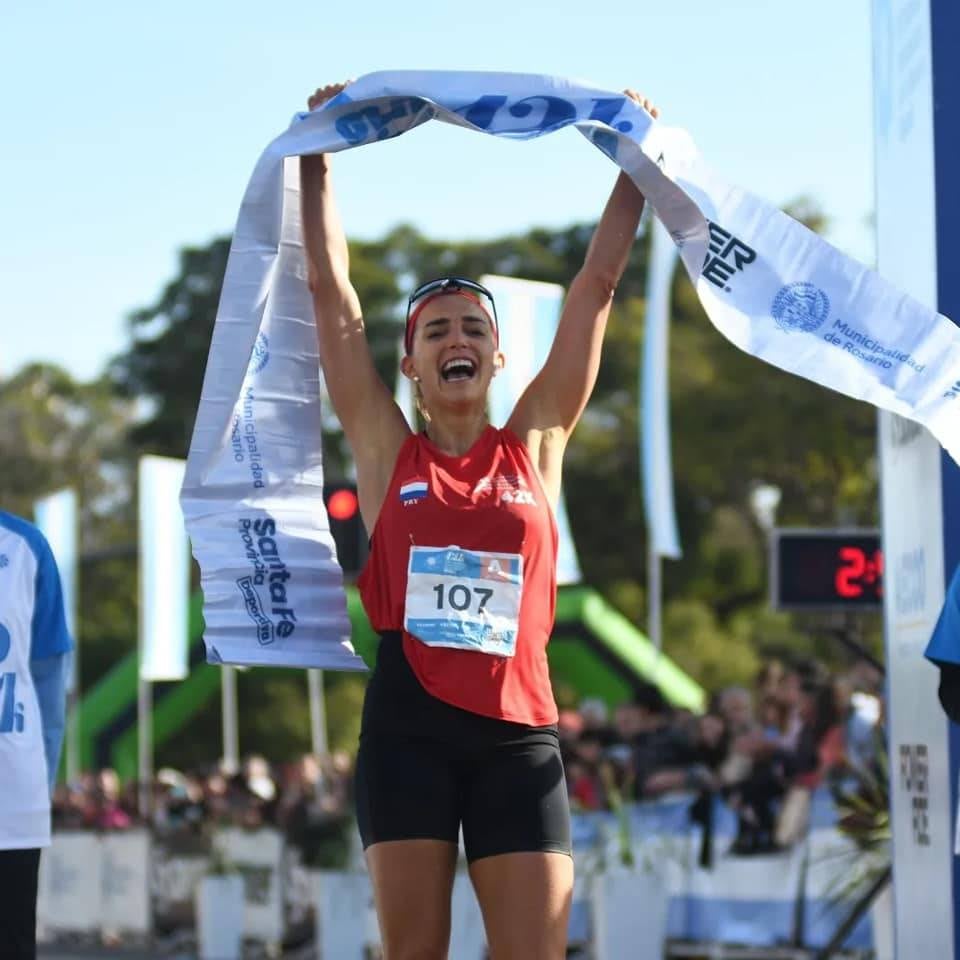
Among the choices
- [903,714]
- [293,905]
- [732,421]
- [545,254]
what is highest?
[545,254]

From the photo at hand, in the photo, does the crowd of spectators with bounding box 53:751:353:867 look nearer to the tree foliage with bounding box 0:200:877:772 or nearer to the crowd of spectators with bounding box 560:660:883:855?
the crowd of spectators with bounding box 560:660:883:855

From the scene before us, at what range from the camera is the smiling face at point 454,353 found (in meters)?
4.50

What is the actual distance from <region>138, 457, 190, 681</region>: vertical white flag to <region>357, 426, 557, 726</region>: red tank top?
14690 millimetres

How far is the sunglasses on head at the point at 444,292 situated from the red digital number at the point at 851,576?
17.8ft

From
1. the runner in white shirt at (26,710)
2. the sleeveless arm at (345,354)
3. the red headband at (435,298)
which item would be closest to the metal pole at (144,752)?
the runner in white shirt at (26,710)

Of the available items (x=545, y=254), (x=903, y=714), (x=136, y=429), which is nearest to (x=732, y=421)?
(x=545, y=254)

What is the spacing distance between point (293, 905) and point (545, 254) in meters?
28.9

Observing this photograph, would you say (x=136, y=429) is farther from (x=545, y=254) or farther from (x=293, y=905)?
(x=293, y=905)

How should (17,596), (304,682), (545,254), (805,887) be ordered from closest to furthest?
(17,596), (805,887), (304,682), (545,254)

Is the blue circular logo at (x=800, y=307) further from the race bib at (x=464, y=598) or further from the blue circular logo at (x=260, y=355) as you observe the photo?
the blue circular logo at (x=260, y=355)

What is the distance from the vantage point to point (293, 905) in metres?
14.3

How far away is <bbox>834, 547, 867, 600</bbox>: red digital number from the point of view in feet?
31.9

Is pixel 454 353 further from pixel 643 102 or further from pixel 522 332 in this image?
pixel 522 332

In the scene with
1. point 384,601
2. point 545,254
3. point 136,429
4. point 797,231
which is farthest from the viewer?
point 136,429
